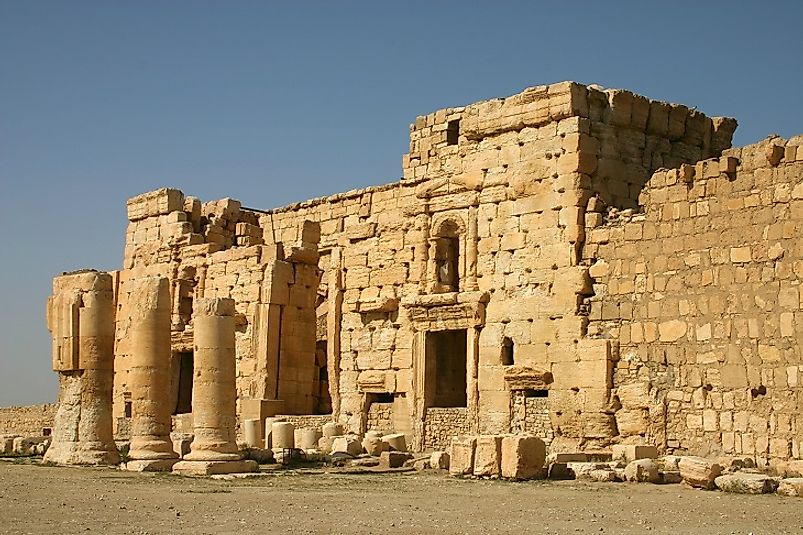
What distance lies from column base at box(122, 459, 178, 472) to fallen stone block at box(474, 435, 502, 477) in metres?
5.69

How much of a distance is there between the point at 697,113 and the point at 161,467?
11862 millimetres

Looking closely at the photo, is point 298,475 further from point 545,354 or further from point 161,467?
point 545,354

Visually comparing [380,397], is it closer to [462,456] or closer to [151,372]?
[151,372]

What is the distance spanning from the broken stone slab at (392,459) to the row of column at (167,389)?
2.16 m

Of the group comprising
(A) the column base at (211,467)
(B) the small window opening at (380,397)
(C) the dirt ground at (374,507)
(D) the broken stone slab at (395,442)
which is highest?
(B) the small window opening at (380,397)

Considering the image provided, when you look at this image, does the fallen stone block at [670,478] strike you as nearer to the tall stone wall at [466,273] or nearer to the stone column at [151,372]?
the tall stone wall at [466,273]

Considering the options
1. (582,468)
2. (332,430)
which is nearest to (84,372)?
(332,430)

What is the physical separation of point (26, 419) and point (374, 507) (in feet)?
75.9

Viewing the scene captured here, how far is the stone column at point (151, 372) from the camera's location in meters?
21.4

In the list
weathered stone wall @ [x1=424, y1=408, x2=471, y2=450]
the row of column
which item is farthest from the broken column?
weathered stone wall @ [x1=424, y1=408, x2=471, y2=450]

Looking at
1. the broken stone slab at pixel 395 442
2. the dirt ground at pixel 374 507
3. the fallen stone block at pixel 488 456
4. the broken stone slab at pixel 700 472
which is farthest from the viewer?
the broken stone slab at pixel 395 442

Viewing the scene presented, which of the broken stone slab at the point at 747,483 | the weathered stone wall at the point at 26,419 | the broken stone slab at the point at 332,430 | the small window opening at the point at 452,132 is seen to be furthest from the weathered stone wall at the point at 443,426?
the weathered stone wall at the point at 26,419

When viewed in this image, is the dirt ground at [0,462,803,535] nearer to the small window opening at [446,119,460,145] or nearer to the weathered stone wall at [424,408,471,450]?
the weathered stone wall at [424,408,471,450]

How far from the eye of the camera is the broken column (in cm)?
2181
